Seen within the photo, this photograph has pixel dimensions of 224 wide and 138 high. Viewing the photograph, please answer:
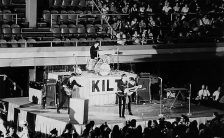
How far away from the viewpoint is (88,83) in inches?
771

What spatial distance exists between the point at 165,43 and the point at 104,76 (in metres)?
5.38

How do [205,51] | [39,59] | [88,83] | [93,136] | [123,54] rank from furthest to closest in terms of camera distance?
[205,51], [123,54], [39,59], [88,83], [93,136]

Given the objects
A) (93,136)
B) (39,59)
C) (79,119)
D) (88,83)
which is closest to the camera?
(93,136)

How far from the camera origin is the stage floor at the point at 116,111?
58.9 ft

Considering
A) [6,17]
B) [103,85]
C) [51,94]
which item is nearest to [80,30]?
[6,17]

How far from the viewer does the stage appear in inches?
690

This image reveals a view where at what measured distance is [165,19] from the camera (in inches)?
995

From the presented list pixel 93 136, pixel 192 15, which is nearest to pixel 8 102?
pixel 93 136

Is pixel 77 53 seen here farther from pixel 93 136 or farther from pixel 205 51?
pixel 93 136

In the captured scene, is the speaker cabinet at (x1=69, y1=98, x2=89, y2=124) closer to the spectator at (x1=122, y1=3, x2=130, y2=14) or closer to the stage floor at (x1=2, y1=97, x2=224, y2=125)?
the stage floor at (x1=2, y1=97, x2=224, y2=125)

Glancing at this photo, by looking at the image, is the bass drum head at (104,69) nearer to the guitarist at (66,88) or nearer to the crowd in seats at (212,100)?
the guitarist at (66,88)

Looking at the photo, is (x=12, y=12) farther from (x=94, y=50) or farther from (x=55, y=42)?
(x=94, y=50)

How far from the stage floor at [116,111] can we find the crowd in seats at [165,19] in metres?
4.66

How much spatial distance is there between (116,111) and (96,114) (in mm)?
769
